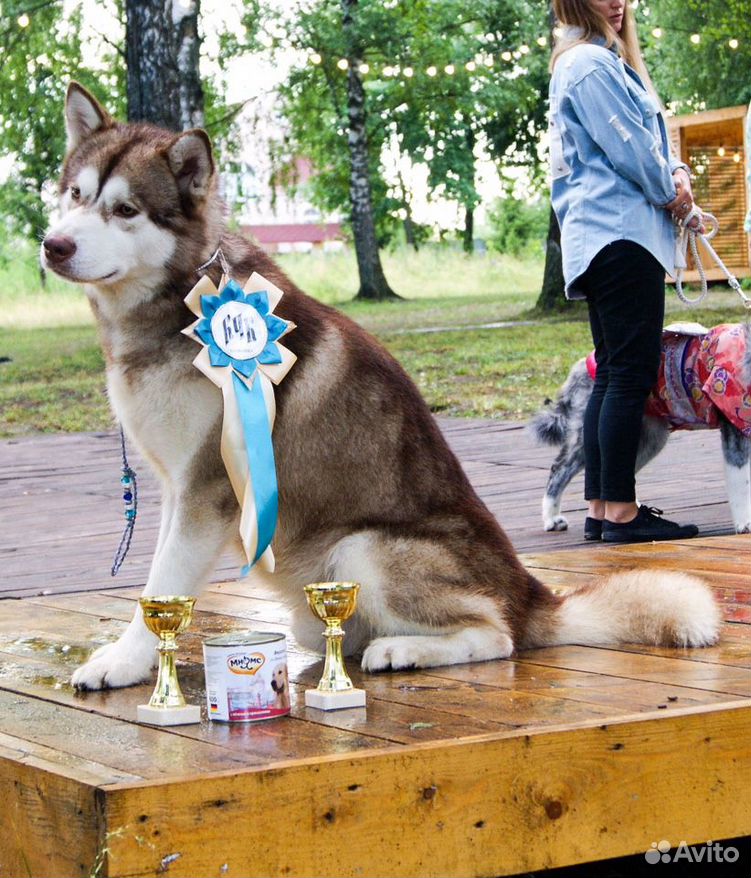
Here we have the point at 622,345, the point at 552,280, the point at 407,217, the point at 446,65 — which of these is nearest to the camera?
the point at 622,345

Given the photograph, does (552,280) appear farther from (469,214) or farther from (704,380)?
(469,214)

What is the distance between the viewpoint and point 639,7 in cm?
2639

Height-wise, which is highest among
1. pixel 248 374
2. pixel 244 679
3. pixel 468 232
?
pixel 248 374

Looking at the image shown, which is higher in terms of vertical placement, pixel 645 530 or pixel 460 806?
pixel 460 806

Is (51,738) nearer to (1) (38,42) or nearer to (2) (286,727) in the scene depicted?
(2) (286,727)

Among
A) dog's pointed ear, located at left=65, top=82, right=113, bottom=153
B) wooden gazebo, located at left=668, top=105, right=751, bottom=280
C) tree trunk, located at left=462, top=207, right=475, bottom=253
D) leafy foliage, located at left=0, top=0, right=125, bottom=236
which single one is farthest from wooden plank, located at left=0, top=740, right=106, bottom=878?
tree trunk, located at left=462, top=207, right=475, bottom=253

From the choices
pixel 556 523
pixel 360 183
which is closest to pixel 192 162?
pixel 556 523

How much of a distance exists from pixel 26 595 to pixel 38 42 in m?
14.9

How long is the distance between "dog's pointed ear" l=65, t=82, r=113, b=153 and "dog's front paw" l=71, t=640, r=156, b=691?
113 centimetres

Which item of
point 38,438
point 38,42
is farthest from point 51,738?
point 38,42

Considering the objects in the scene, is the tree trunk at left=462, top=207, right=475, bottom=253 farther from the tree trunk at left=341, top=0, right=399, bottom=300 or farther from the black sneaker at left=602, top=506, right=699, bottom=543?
the black sneaker at left=602, top=506, right=699, bottom=543

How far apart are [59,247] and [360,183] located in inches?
736

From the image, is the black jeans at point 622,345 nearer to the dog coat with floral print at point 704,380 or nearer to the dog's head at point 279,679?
the dog coat with floral print at point 704,380

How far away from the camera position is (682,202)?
4508 millimetres
